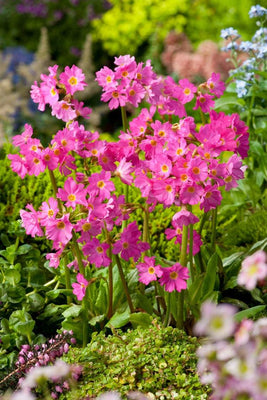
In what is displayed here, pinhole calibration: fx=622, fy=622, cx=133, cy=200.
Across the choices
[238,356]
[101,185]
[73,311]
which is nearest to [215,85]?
[101,185]

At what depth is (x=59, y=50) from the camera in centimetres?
741

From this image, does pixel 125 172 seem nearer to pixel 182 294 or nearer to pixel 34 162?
pixel 34 162

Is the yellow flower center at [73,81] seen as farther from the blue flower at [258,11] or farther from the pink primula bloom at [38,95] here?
the blue flower at [258,11]

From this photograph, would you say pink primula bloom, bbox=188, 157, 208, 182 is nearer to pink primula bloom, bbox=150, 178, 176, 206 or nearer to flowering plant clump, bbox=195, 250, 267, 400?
pink primula bloom, bbox=150, 178, 176, 206

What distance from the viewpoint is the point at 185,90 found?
217cm

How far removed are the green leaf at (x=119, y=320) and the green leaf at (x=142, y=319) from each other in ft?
0.09

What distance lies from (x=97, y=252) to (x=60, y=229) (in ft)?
0.57

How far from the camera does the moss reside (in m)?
1.86

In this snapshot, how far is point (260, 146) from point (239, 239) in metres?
0.66

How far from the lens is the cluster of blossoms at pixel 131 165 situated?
1.87 m

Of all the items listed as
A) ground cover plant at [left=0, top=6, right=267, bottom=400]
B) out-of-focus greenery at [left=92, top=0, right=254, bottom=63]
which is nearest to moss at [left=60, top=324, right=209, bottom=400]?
ground cover plant at [left=0, top=6, right=267, bottom=400]

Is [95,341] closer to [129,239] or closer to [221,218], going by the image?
[129,239]

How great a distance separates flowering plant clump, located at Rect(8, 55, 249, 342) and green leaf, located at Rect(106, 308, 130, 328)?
0.03 meters

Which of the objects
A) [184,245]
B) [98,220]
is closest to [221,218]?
[184,245]
